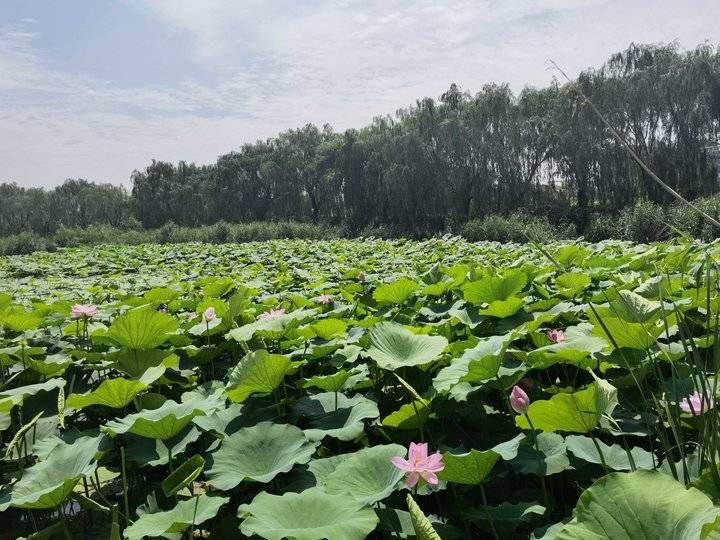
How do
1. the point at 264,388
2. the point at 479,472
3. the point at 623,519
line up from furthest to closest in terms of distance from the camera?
the point at 264,388 < the point at 479,472 < the point at 623,519

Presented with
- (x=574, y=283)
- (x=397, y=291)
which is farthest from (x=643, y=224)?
(x=397, y=291)

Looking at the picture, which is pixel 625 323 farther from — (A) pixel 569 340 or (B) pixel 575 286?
(B) pixel 575 286

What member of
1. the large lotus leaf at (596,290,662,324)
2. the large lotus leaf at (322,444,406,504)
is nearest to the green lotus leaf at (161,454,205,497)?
the large lotus leaf at (322,444,406,504)

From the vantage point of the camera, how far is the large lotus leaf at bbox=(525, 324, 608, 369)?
51.1 inches

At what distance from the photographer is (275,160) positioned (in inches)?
1810

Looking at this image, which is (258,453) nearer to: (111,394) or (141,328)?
(111,394)

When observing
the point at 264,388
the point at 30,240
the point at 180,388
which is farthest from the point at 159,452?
the point at 30,240

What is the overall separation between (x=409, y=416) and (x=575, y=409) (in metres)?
0.35

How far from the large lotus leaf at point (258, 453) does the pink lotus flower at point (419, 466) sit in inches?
9.9

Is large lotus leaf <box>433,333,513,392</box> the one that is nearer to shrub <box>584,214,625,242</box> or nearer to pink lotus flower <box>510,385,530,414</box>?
pink lotus flower <box>510,385,530,414</box>

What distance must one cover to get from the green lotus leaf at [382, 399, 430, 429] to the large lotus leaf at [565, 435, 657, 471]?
295 mm

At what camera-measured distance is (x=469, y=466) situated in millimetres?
1013

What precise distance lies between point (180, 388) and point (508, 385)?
1.07 metres

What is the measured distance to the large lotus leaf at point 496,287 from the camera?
190 centimetres
